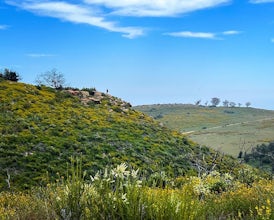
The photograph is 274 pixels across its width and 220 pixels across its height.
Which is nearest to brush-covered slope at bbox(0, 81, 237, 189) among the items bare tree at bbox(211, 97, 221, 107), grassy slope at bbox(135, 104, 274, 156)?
grassy slope at bbox(135, 104, 274, 156)

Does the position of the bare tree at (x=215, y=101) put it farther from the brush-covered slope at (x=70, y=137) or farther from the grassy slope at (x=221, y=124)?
the brush-covered slope at (x=70, y=137)

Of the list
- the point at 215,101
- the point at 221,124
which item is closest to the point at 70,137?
the point at 221,124

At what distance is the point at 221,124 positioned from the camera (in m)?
111

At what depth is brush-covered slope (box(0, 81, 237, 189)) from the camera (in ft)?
78.0

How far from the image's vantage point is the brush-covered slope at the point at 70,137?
23.8 metres

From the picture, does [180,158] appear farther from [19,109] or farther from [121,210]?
[121,210]

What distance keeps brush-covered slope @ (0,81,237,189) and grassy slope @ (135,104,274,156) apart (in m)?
24.8

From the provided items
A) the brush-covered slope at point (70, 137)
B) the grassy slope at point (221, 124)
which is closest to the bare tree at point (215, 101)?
the grassy slope at point (221, 124)

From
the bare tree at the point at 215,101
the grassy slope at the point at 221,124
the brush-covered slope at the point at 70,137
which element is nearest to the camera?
the brush-covered slope at the point at 70,137

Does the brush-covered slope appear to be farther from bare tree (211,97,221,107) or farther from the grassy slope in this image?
bare tree (211,97,221,107)

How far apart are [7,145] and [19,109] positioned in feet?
24.5

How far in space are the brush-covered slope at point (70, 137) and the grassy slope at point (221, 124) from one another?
81.3ft

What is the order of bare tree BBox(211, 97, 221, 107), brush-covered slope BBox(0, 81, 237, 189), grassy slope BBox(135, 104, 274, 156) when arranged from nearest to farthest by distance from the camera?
1. brush-covered slope BBox(0, 81, 237, 189)
2. grassy slope BBox(135, 104, 274, 156)
3. bare tree BBox(211, 97, 221, 107)

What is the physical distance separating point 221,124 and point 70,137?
8591 centimetres
